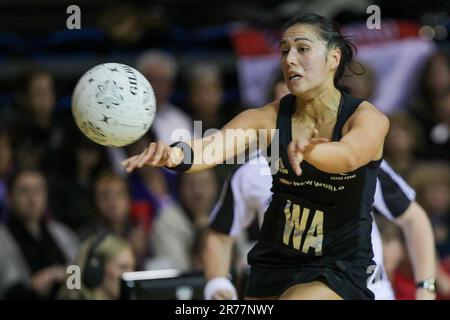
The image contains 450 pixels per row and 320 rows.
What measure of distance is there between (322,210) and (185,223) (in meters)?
3.24

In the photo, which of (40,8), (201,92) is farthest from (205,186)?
(40,8)

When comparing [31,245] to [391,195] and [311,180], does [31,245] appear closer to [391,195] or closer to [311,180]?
[391,195]

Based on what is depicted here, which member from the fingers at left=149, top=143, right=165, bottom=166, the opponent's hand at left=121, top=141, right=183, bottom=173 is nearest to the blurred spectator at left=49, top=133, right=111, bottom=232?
the opponent's hand at left=121, top=141, right=183, bottom=173

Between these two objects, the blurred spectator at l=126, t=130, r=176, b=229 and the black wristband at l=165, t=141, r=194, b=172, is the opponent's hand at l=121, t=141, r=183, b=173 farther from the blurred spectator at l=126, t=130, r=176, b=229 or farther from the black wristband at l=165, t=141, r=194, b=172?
the blurred spectator at l=126, t=130, r=176, b=229

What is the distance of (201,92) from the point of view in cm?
898

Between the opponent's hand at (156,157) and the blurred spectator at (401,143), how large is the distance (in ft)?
13.2

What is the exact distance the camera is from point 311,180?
5254mm

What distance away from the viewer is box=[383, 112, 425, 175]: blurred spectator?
886 cm

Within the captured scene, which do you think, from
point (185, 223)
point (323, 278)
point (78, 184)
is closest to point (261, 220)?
point (323, 278)

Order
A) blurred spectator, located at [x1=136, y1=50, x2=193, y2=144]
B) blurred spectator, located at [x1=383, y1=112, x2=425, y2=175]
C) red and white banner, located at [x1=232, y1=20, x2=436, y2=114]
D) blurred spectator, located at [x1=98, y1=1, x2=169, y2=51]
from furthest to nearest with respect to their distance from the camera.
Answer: red and white banner, located at [x1=232, y1=20, x2=436, y2=114]
blurred spectator, located at [x1=98, y1=1, x2=169, y2=51]
blurred spectator, located at [x1=383, y1=112, x2=425, y2=175]
blurred spectator, located at [x1=136, y1=50, x2=193, y2=144]

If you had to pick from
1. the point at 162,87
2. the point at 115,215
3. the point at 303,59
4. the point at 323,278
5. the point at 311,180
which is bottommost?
the point at 115,215

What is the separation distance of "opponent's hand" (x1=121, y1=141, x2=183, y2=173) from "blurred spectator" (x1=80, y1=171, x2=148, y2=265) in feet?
10.5

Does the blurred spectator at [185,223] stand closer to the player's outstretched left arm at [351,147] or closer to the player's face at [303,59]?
the player's face at [303,59]

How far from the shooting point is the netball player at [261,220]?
6.21 metres
